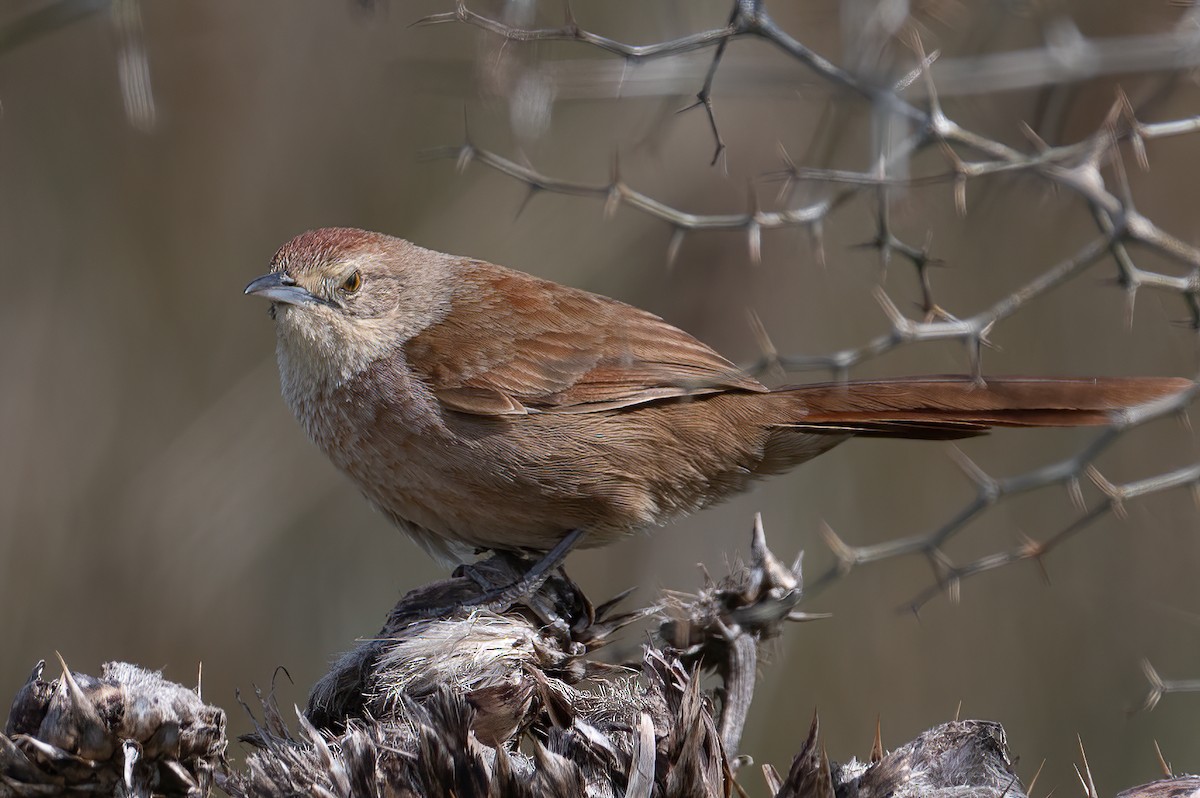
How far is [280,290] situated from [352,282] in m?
0.32

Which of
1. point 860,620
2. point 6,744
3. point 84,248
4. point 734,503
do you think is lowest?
point 860,620

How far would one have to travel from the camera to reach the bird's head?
14.3 ft

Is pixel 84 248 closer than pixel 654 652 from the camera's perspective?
No

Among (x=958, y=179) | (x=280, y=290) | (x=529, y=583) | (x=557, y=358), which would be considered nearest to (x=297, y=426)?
(x=280, y=290)

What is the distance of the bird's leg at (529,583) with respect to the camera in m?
3.46

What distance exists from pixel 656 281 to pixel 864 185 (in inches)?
123

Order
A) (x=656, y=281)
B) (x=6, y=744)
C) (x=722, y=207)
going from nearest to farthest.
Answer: (x=6, y=744) < (x=722, y=207) < (x=656, y=281)

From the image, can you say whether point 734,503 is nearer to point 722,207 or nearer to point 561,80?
point 722,207

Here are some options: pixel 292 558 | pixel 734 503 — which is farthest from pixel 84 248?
pixel 734 503

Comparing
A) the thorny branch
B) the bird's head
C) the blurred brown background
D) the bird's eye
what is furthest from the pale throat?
the blurred brown background

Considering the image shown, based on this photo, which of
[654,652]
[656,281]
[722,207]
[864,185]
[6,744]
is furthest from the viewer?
Result: [656,281]

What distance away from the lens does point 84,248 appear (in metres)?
6.53

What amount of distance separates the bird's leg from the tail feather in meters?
0.91

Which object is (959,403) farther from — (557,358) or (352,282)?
(352,282)
